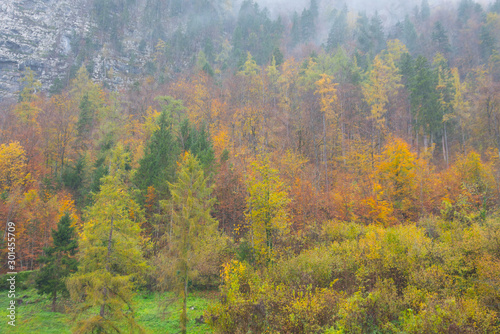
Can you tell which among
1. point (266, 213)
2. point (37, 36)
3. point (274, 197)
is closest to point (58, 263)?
point (266, 213)

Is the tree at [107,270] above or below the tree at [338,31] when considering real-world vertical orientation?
below

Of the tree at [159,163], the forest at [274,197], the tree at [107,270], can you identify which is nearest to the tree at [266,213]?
the forest at [274,197]

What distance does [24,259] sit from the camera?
2584cm

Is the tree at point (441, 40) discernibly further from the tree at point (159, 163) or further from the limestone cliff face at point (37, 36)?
the limestone cliff face at point (37, 36)

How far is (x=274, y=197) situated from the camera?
17719 mm

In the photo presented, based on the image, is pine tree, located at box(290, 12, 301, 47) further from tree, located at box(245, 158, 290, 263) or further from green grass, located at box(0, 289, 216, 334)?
green grass, located at box(0, 289, 216, 334)

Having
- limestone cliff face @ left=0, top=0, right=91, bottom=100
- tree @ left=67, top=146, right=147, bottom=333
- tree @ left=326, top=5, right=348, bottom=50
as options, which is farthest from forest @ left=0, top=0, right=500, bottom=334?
limestone cliff face @ left=0, top=0, right=91, bottom=100

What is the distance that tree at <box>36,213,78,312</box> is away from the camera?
1830 cm

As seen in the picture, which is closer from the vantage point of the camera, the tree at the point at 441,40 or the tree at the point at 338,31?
the tree at the point at 441,40

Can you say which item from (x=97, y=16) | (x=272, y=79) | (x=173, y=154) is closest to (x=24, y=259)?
(x=173, y=154)

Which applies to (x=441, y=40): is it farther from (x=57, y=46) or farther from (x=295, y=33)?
(x=57, y=46)

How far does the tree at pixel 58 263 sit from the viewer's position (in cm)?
1830

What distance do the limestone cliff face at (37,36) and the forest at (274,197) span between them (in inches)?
748

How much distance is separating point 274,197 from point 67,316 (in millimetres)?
14742
